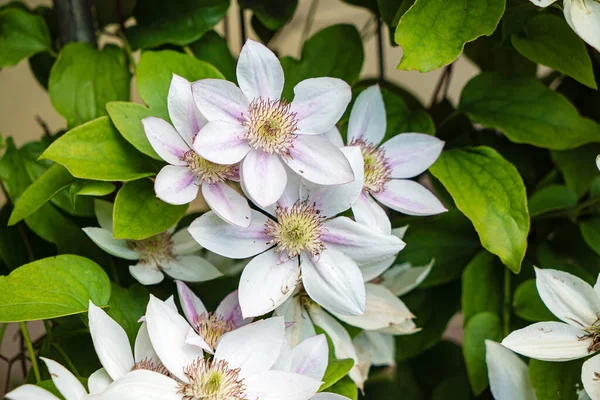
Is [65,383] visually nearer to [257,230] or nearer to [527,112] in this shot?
[257,230]

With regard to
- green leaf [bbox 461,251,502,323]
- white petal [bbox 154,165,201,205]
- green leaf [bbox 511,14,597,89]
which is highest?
green leaf [bbox 511,14,597,89]

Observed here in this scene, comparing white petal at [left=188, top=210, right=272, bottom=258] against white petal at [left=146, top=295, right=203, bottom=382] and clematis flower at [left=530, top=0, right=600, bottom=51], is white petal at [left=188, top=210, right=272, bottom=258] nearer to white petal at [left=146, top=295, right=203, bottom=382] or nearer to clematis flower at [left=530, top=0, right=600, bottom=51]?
white petal at [left=146, top=295, right=203, bottom=382]

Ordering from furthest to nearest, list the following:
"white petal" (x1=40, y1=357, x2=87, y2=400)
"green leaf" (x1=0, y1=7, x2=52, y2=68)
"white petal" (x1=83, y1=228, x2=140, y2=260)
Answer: "green leaf" (x1=0, y1=7, x2=52, y2=68) < "white petal" (x1=83, y1=228, x2=140, y2=260) < "white petal" (x1=40, y1=357, x2=87, y2=400)

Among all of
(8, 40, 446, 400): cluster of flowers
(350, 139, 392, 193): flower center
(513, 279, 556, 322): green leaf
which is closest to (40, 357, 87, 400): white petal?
(8, 40, 446, 400): cluster of flowers

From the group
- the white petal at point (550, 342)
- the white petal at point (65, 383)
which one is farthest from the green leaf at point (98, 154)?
the white petal at point (550, 342)

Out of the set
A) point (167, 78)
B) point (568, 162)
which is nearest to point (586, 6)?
point (568, 162)

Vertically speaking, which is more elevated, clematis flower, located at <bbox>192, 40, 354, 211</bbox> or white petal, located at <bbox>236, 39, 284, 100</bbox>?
white petal, located at <bbox>236, 39, 284, 100</bbox>

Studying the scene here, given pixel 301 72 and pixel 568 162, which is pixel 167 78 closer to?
pixel 301 72
